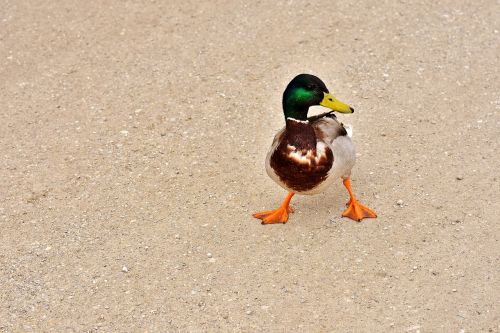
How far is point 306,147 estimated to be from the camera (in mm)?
5746

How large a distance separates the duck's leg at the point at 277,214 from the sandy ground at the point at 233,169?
10 centimetres

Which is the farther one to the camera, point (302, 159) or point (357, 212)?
point (357, 212)

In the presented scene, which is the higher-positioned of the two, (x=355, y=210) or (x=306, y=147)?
(x=306, y=147)

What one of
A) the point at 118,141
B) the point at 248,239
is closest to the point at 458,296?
the point at 248,239

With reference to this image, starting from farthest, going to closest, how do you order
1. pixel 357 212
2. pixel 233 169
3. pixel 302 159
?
pixel 233 169, pixel 357 212, pixel 302 159

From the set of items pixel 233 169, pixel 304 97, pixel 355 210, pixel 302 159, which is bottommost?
pixel 233 169

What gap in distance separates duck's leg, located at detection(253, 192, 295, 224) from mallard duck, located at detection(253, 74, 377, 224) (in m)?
0.31

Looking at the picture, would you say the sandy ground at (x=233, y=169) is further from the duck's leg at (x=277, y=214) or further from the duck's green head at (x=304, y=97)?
the duck's green head at (x=304, y=97)

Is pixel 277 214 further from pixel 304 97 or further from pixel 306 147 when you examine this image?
pixel 304 97

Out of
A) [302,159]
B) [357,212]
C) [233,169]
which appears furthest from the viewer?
[233,169]

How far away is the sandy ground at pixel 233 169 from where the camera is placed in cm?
552

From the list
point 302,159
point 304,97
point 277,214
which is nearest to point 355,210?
point 277,214

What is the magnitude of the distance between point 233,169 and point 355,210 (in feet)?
4.09

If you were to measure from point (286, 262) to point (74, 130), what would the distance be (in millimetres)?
2807
